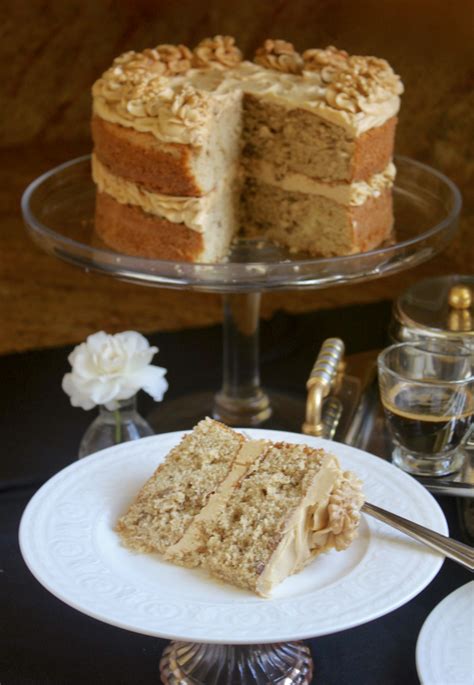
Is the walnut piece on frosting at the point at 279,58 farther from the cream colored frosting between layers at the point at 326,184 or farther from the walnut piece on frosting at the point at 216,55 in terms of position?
the cream colored frosting between layers at the point at 326,184

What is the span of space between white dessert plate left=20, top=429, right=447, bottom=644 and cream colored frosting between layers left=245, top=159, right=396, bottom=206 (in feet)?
1.89

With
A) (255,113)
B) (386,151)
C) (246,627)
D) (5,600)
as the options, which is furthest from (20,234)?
(246,627)

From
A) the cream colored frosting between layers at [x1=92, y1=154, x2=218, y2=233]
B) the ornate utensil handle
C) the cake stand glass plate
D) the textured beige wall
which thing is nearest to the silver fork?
the ornate utensil handle

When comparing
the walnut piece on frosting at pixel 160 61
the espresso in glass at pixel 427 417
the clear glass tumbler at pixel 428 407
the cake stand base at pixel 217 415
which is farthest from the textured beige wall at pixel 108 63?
the espresso in glass at pixel 427 417

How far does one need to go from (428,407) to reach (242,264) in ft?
1.18

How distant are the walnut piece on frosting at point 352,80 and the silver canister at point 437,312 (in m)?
0.33

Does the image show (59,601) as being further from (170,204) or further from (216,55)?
(216,55)

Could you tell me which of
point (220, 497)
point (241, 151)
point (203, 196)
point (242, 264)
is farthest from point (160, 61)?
point (220, 497)

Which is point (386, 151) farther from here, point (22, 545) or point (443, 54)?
point (22, 545)

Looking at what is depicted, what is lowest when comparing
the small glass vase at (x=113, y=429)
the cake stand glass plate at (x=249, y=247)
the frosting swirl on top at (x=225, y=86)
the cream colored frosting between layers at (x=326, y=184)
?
the small glass vase at (x=113, y=429)

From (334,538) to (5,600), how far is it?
1.61 feet

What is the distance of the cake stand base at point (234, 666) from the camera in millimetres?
1221

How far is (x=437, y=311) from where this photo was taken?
173 cm

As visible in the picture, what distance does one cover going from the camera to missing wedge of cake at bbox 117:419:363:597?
3.79 ft
